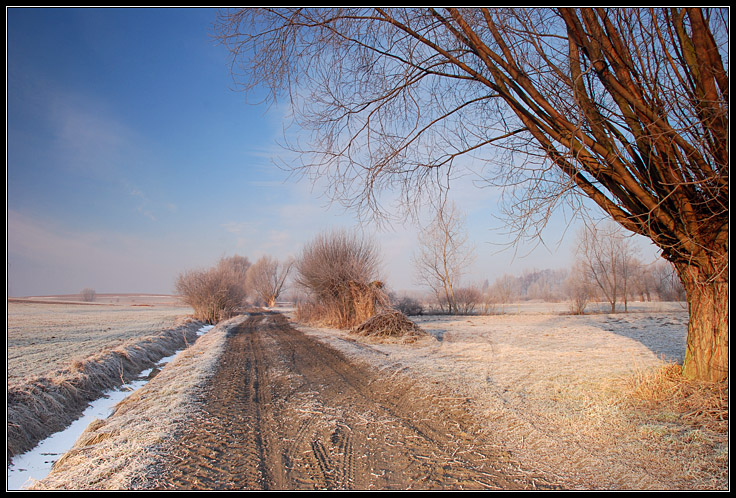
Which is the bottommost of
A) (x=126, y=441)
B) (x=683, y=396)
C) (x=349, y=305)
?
(x=126, y=441)

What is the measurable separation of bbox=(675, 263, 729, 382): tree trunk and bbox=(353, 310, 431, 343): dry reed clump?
8.08 metres

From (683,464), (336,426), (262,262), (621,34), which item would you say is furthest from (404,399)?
(262,262)

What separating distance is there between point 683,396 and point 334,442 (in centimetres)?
372

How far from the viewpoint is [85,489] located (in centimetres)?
269

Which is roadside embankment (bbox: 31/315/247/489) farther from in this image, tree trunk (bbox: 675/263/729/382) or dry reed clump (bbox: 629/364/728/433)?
tree trunk (bbox: 675/263/729/382)

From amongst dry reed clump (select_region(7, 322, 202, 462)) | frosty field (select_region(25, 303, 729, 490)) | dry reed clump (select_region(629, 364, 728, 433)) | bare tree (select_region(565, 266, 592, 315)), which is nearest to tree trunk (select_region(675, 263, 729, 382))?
dry reed clump (select_region(629, 364, 728, 433))

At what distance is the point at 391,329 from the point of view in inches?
496

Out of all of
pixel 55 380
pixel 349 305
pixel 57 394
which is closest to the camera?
pixel 57 394

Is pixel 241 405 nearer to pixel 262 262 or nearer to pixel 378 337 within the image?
pixel 378 337

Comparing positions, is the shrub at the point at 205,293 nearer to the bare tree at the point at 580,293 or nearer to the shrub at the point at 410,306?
the shrub at the point at 410,306

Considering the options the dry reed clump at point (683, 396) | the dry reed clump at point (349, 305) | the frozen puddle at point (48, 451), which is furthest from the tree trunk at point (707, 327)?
the dry reed clump at point (349, 305)

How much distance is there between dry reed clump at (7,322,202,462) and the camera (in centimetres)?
445

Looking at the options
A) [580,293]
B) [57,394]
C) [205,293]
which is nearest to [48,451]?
[57,394]

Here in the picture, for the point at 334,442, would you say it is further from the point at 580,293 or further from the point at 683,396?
the point at 580,293
